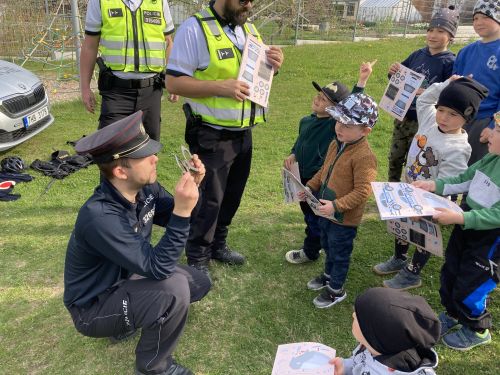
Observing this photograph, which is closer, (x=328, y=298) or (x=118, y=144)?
(x=118, y=144)

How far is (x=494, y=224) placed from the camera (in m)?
2.26

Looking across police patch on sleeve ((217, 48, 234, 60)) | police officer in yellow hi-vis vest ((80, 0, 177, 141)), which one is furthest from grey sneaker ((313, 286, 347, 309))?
police officer in yellow hi-vis vest ((80, 0, 177, 141))

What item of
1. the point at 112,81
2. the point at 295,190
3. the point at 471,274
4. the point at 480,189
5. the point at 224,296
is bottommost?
the point at 224,296

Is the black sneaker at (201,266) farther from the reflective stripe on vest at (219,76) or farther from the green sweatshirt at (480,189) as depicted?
the green sweatshirt at (480,189)

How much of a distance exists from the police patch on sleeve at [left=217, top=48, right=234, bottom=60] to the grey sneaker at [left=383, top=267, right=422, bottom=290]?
2.06 meters

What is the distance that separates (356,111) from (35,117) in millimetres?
4858

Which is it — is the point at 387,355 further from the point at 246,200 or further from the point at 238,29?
the point at 246,200

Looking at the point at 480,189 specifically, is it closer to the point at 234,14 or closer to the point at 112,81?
the point at 234,14

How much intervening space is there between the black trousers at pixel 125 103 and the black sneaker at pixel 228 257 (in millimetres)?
1488

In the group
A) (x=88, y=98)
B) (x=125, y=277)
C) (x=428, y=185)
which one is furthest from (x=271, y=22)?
(x=125, y=277)

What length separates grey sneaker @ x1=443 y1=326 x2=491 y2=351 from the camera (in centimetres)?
271

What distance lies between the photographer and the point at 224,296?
322 cm

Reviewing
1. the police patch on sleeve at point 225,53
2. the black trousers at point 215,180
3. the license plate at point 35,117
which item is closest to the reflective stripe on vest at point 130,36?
the black trousers at point 215,180

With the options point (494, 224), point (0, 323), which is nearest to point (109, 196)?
point (0, 323)
